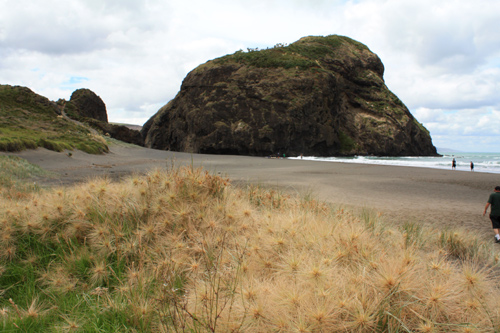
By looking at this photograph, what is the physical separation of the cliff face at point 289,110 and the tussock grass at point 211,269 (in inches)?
1756

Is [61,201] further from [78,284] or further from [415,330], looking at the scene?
[415,330]

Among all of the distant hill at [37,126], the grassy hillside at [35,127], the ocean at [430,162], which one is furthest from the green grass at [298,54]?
the grassy hillside at [35,127]

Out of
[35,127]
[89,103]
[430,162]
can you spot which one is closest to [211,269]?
[35,127]

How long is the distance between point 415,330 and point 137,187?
3.66 m

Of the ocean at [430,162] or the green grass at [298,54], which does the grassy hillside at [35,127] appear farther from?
the green grass at [298,54]

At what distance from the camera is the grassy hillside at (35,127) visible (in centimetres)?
2105

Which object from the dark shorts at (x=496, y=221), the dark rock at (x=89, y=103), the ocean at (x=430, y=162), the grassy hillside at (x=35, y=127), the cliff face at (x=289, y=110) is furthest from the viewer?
the dark rock at (x=89, y=103)

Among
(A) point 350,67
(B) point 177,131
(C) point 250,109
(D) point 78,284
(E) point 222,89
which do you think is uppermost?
(A) point 350,67

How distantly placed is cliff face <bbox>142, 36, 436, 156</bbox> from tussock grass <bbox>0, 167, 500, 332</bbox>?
146 feet

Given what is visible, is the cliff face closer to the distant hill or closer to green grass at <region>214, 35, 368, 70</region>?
green grass at <region>214, 35, 368, 70</region>

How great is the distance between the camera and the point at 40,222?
4.02m

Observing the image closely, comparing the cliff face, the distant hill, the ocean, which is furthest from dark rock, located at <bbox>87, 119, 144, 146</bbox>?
the ocean

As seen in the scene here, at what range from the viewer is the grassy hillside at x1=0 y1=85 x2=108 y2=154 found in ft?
69.1

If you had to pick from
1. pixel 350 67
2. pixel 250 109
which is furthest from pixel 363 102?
pixel 250 109
